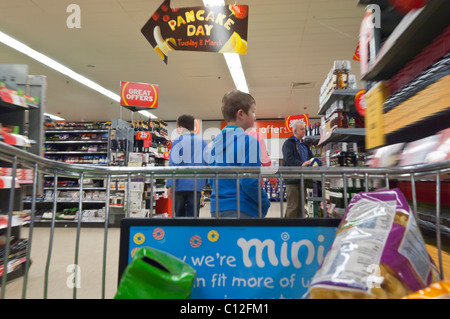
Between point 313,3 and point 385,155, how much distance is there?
4.29 metres

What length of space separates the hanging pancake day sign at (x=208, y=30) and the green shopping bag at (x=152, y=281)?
2.85 meters

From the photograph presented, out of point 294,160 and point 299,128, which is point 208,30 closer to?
point 299,128

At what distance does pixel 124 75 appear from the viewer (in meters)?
8.05

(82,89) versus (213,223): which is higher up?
(82,89)

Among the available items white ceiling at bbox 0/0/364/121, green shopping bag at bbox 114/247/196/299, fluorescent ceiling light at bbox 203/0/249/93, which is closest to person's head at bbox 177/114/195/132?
white ceiling at bbox 0/0/364/121

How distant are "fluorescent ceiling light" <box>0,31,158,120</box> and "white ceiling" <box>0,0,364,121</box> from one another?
0.71 ft

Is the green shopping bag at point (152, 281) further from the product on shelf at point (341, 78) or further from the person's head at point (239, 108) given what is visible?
the product on shelf at point (341, 78)

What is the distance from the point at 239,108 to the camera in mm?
1805

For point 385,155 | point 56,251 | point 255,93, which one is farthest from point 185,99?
point 385,155

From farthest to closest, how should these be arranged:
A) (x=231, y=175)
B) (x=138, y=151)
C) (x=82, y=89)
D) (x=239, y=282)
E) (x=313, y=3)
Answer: (x=82, y=89) < (x=138, y=151) < (x=313, y=3) < (x=231, y=175) < (x=239, y=282)

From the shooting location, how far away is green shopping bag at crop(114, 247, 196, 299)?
0.71m

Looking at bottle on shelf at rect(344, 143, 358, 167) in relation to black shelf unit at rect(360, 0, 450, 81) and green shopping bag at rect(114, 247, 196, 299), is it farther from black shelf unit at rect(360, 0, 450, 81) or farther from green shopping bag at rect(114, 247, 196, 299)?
green shopping bag at rect(114, 247, 196, 299)

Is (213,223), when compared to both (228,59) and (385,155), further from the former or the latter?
(228,59)

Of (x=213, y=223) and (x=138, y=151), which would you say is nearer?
(x=213, y=223)
